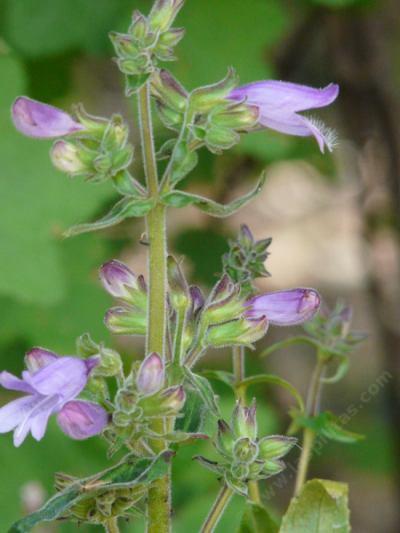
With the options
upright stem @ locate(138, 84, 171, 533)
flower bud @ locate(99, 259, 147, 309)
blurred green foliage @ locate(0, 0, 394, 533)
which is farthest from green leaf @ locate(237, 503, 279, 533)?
blurred green foliage @ locate(0, 0, 394, 533)

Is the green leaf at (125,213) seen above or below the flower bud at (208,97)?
below

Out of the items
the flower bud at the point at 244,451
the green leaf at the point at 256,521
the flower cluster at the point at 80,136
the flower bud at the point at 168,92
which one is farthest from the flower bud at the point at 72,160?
the green leaf at the point at 256,521

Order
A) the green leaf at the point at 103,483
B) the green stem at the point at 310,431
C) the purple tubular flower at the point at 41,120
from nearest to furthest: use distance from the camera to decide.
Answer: the green leaf at the point at 103,483 < the purple tubular flower at the point at 41,120 < the green stem at the point at 310,431

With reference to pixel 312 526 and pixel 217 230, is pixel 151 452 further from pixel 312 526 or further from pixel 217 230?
pixel 217 230

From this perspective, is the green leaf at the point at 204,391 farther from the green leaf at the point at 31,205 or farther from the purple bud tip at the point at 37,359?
the green leaf at the point at 31,205

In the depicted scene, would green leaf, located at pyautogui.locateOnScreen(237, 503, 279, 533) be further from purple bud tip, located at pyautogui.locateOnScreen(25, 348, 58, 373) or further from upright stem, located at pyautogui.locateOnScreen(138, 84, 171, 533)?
purple bud tip, located at pyautogui.locateOnScreen(25, 348, 58, 373)

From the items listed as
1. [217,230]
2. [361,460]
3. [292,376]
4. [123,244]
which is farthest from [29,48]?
[292,376]

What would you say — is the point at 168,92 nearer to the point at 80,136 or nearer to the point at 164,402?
the point at 80,136
